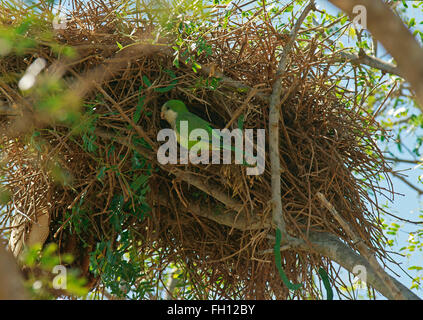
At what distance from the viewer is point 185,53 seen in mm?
2633

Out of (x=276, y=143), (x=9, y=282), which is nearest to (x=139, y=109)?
(x=276, y=143)

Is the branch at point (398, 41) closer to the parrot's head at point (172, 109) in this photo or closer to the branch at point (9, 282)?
the branch at point (9, 282)

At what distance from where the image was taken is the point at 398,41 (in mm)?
1161

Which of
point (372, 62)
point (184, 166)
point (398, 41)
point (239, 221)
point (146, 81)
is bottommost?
point (398, 41)

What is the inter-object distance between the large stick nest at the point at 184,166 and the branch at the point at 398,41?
143cm

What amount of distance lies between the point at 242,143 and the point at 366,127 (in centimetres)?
101

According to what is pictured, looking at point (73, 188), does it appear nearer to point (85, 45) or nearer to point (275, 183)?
point (85, 45)

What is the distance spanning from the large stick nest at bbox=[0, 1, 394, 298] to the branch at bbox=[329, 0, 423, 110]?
143cm

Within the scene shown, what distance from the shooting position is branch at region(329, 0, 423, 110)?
45.3 inches

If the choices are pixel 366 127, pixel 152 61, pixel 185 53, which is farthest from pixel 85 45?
pixel 366 127

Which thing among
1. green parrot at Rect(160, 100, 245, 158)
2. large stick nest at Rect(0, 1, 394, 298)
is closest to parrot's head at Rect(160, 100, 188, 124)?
green parrot at Rect(160, 100, 245, 158)

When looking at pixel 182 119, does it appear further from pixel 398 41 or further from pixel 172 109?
pixel 398 41

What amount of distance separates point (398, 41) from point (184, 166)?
176 cm

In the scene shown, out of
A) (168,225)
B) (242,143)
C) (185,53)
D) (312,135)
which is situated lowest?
(168,225)
